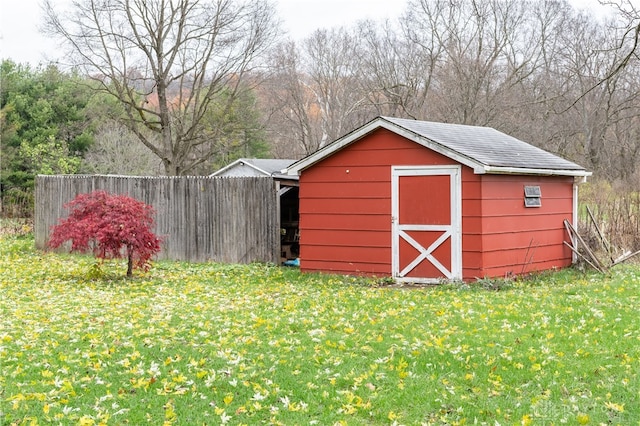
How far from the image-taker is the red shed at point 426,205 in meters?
12.6

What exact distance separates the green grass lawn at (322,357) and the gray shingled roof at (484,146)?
8.45 ft

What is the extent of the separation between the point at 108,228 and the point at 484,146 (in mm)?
7241

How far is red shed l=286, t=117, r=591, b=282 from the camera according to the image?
497 inches

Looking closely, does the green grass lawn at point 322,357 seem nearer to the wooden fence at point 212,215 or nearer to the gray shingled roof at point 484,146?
the gray shingled roof at point 484,146

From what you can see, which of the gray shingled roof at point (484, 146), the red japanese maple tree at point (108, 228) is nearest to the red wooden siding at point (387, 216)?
the gray shingled roof at point (484, 146)

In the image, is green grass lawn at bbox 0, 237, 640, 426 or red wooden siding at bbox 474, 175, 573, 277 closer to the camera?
green grass lawn at bbox 0, 237, 640, 426

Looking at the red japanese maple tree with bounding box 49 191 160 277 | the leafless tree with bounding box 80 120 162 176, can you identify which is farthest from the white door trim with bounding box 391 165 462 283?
the leafless tree with bounding box 80 120 162 176

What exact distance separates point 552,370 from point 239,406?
9.70ft

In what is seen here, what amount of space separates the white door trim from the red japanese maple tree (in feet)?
14.8

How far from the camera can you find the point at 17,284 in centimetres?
1259

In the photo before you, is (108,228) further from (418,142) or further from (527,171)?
(527,171)

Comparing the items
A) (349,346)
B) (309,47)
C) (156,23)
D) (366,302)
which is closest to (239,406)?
(349,346)

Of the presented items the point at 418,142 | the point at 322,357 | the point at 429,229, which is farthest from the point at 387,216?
the point at 322,357

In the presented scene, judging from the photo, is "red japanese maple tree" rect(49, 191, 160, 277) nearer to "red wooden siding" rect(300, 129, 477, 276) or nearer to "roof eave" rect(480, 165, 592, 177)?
"red wooden siding" rect(300, 129, 477, 276)
